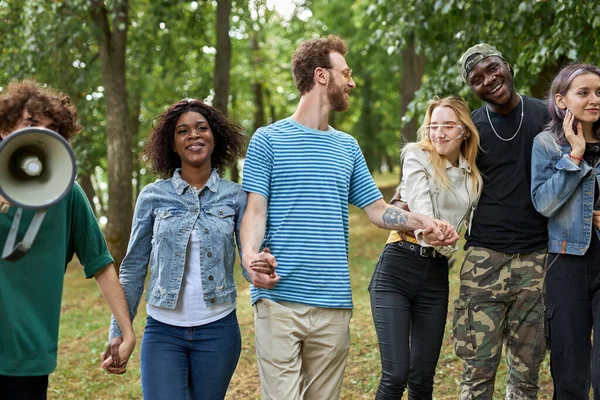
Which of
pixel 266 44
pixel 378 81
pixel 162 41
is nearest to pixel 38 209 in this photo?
pixel 162 41

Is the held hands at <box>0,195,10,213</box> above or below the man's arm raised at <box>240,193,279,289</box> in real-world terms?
above

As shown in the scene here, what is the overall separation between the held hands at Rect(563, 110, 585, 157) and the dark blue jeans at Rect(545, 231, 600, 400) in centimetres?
49

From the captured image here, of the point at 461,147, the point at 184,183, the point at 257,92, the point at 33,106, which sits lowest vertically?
the point at 184,183

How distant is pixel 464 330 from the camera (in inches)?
183

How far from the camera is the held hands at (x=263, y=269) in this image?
3.61m

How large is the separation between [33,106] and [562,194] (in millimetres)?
2846

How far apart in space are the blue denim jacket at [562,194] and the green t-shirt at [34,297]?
261 centimetres

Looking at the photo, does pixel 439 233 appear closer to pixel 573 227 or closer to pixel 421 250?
pixel 421 250

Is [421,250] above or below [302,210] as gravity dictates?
below

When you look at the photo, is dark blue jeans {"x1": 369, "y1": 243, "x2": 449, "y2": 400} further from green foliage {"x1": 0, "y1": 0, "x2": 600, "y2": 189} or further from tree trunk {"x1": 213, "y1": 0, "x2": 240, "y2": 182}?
tree trunk {"x1": 213, "y1": 0, "x2": 240, "y2": 182}

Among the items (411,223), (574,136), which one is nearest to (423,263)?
(411,223)

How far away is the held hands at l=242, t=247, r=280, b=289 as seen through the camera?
11.8ft

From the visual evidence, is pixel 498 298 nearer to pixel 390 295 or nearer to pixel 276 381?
pixel 390 295

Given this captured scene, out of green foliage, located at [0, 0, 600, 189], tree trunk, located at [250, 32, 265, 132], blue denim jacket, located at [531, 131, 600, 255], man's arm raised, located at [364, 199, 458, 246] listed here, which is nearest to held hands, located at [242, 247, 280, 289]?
man's arm raised, located at [364, 199, 458, 246]
